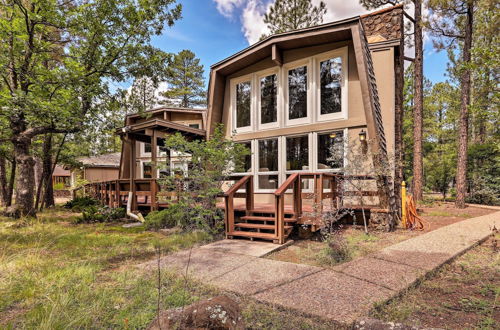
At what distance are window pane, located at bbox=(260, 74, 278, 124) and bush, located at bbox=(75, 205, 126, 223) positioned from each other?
18.5 ft

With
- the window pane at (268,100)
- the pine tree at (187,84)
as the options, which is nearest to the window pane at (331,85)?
the window pane at (268,100)

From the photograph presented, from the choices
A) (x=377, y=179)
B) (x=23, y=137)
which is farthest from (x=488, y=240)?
(x=23, y=137)

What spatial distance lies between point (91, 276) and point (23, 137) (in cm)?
659

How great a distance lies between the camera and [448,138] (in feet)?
69.6

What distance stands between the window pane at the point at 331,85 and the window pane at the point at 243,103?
254cm

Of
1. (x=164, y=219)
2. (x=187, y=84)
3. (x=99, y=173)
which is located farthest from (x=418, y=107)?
(x=99, y=173)

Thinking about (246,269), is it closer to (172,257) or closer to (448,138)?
(172,257)

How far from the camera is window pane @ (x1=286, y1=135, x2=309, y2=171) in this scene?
7867 mm

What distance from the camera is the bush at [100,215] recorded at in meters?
8.24

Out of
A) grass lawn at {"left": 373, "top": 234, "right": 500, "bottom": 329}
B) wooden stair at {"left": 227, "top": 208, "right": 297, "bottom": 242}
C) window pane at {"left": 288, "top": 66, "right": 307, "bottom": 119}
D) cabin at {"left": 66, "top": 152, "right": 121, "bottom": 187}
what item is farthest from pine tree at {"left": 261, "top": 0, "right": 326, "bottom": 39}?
cabin at {"left": 66, "top": 152, "right": 121, "bottom": 187}

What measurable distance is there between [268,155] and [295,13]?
12.8 meters

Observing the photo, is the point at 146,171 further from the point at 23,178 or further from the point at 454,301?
the point at 454,301

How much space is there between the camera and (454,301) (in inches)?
109

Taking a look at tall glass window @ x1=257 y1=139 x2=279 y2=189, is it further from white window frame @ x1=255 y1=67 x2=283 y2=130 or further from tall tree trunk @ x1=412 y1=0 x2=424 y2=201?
tall tree trunk @ x1=412 y1=0 x2=424 y2=201
